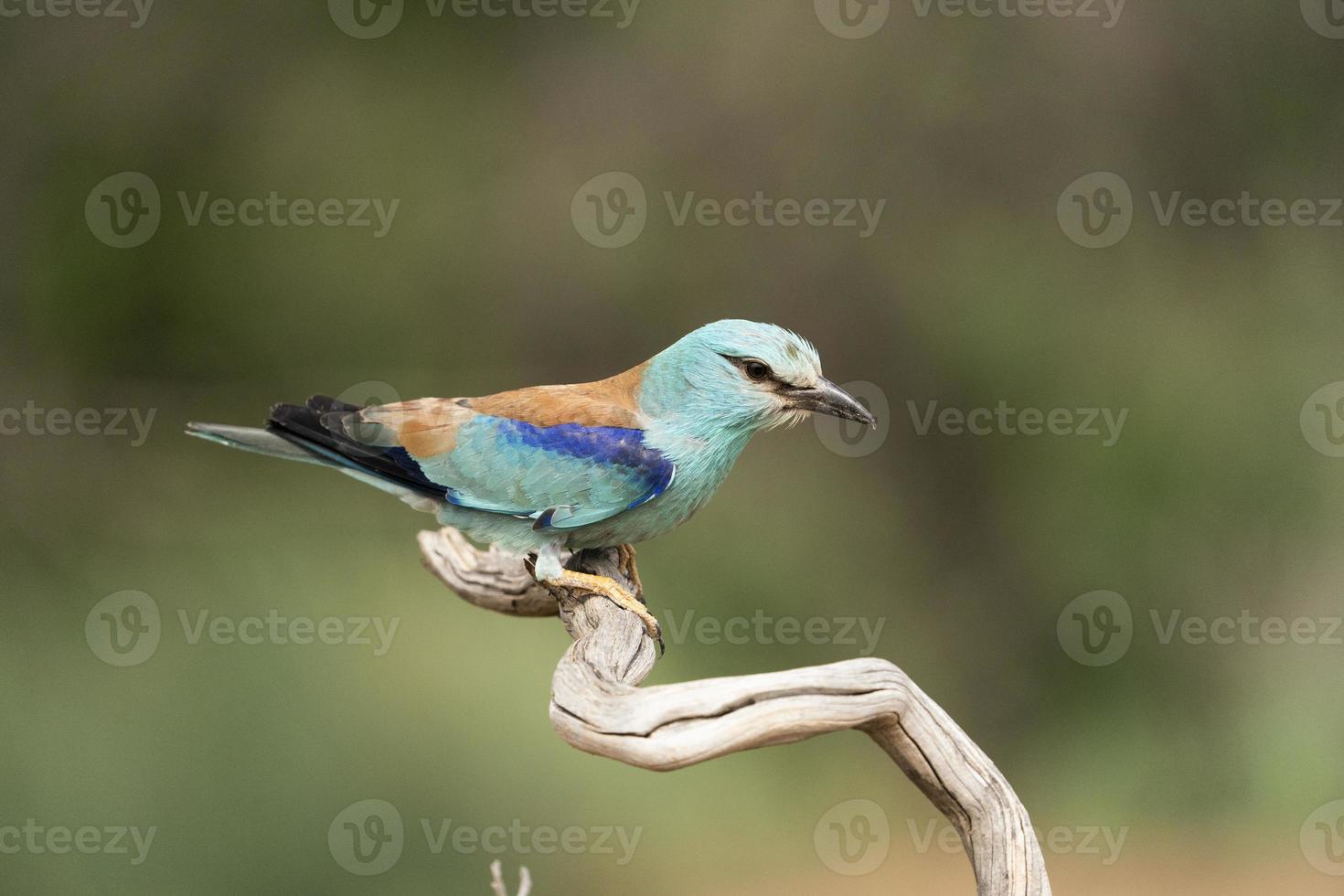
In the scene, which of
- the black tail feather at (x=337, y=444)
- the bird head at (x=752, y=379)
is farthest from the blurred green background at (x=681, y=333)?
the bird head at (x=752, y=379)

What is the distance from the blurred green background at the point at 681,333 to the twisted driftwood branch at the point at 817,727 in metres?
3.42

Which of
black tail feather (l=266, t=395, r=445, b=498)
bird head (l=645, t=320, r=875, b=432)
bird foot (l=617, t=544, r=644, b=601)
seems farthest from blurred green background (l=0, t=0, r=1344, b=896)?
bird head (l=645, t=320, r=875, b=432)

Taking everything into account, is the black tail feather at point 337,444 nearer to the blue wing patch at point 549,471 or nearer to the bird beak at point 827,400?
the blue wing patch at point 549,471

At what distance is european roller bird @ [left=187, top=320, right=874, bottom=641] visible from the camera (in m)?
3.50

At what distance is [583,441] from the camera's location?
3586 millimetres

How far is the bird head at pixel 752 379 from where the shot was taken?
346 cm

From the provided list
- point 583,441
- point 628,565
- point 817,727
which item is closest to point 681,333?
point 628,565

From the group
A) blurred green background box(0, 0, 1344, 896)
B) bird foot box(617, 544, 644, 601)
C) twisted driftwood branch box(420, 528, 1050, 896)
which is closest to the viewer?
twisted driftwood branch box(420, 528, 1050, 896)

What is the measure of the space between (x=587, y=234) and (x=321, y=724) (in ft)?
9.92

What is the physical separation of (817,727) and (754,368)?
1.19 m

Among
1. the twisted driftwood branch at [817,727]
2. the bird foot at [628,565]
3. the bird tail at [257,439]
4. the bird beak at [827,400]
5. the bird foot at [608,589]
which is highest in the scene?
the bird beak at [827,400]

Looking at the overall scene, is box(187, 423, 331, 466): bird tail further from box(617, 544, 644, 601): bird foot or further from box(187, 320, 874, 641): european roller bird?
box(617, 544, 644, 601): bird foot

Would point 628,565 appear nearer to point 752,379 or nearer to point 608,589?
point 608,589

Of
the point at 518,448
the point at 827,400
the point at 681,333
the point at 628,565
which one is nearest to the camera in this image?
the point at 827,400
